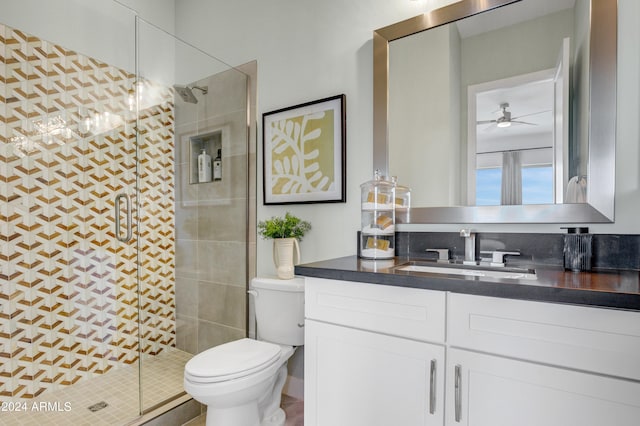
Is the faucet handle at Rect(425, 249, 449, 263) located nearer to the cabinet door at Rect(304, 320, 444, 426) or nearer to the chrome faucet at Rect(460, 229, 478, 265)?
the chrome faucet at Rect(460, 229, 478, 265)

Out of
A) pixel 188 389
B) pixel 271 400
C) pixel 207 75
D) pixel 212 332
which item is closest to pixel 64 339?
pixel 212 332

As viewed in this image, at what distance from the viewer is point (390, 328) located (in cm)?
114

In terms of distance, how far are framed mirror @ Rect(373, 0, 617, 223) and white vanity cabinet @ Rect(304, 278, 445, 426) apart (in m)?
0.60

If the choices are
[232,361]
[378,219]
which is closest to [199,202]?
[232,361]

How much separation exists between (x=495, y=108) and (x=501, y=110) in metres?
0.03

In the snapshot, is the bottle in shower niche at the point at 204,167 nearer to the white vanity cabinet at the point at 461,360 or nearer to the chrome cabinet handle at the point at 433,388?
the white vanity cabinet at the point at 461,360

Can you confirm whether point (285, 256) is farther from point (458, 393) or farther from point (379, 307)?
point (458, 393)

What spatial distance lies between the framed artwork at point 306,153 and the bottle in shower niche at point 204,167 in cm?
39

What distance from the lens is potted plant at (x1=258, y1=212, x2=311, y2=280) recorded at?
1884 millimetres

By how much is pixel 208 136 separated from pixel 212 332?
131 cm

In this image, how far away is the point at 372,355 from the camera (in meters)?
1.17

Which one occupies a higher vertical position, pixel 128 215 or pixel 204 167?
pixel 204 167

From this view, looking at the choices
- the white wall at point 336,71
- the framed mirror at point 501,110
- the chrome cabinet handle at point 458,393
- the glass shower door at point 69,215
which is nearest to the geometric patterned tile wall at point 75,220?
the glass shower door at point 69,215

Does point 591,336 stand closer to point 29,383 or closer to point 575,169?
point 575,169
